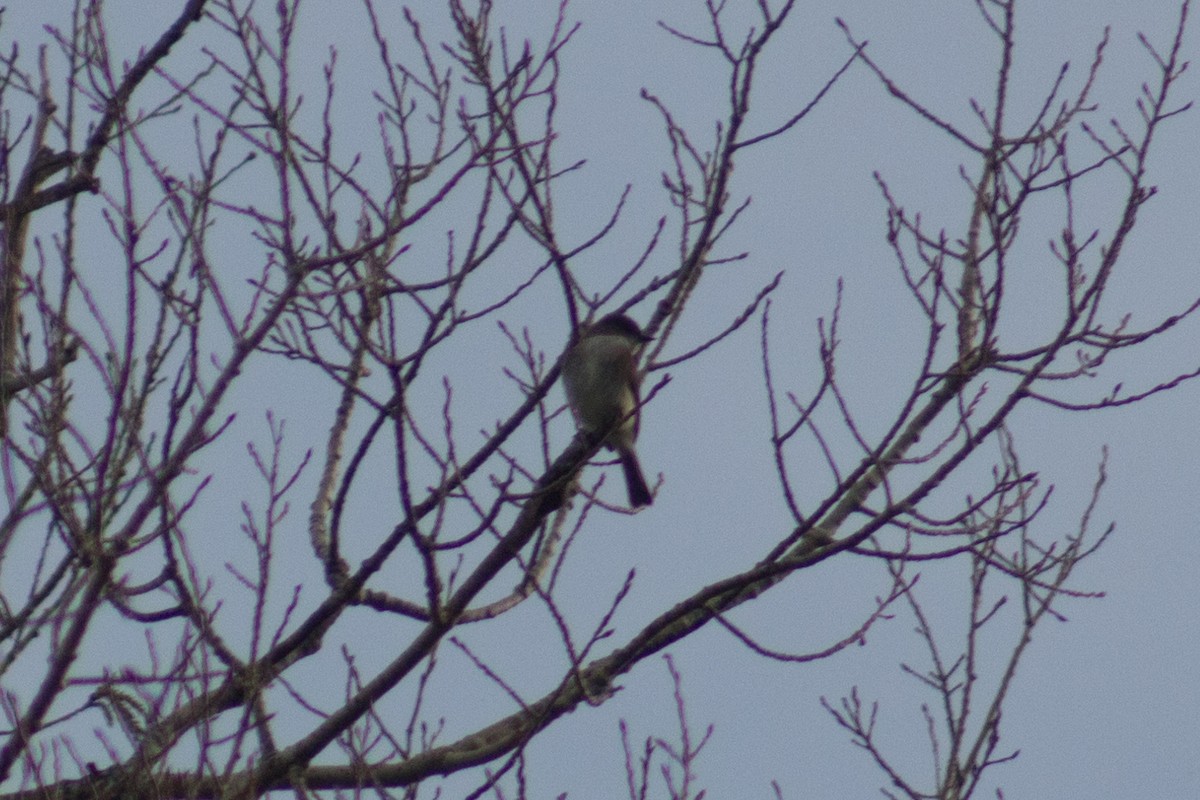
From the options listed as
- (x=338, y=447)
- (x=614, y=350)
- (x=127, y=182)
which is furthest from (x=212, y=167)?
(x=614, y=350)

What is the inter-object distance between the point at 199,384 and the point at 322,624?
105 cm

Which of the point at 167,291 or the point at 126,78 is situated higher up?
the point at 126,78

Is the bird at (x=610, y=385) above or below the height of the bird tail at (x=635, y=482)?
above

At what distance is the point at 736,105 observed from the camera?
3660 millimetres

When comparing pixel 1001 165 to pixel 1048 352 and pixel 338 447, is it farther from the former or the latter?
pixel 338 447

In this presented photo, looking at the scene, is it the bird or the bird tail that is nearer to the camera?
the bird

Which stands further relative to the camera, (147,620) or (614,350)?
(614,350)

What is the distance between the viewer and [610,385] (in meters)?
6.27

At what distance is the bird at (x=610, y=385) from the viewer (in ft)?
20.5

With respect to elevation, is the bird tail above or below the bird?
below

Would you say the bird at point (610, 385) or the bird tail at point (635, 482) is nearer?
the bird at point (610, 385)

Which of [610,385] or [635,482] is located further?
[635,482]

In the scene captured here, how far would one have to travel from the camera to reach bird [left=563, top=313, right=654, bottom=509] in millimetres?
6254

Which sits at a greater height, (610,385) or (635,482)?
(610,385)
